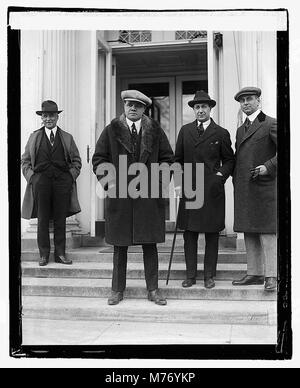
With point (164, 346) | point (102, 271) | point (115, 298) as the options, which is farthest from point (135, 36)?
point (164, 346)

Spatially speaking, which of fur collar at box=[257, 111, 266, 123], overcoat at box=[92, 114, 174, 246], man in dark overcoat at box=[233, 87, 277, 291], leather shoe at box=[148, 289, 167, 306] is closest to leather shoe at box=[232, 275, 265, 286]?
man in dark overcoat at box=[233, 87, 277, 291]

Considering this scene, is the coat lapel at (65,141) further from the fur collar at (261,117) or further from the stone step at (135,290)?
the fur collar at (261,117)

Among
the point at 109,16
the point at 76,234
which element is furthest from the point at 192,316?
the point at 109,16

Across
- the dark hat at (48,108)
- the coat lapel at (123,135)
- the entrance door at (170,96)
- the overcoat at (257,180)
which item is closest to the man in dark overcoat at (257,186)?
the overcoat at (257,180)

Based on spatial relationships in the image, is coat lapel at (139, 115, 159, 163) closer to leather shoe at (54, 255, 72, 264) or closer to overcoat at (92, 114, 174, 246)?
overcoat at (92, 114, 174, 246)

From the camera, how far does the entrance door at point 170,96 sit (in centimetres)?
752

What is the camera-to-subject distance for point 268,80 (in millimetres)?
4109

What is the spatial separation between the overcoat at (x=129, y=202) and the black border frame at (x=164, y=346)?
2.80ft

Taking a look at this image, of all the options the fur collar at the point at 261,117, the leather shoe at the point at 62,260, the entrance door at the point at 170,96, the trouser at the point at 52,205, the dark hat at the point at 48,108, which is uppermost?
the entrance door at the point at 170,96

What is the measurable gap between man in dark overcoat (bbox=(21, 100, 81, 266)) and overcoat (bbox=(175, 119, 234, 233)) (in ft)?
3.97

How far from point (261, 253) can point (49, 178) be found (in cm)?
222
